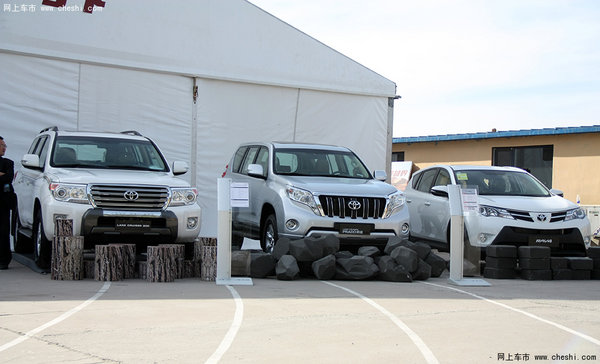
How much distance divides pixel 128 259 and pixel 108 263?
326 mm

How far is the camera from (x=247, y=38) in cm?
1596

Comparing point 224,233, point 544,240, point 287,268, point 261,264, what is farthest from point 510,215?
point 224,233

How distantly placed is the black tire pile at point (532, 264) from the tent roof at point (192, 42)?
21.3ft

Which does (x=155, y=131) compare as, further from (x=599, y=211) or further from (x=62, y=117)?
(x=599, y=211)

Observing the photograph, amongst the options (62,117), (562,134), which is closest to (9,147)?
(62,117)

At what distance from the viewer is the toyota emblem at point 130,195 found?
10750mm

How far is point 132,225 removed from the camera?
1065 centimetres

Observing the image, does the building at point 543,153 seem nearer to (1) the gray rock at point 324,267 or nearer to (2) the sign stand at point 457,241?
(2) the sign stand at point 457,241

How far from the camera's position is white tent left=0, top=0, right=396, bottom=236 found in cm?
1395

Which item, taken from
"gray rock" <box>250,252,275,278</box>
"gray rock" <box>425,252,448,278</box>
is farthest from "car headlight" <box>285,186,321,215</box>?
"gray rock" <box>425,252,448,278</box>

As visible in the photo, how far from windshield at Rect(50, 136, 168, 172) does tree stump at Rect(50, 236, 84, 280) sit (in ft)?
5.74

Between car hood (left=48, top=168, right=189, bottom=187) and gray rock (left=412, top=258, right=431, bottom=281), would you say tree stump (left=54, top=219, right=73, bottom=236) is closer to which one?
car hood (left=48, top=168, right=189, bottom=187)

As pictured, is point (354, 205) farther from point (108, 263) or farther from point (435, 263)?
point (108, 263)

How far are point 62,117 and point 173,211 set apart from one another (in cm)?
456
